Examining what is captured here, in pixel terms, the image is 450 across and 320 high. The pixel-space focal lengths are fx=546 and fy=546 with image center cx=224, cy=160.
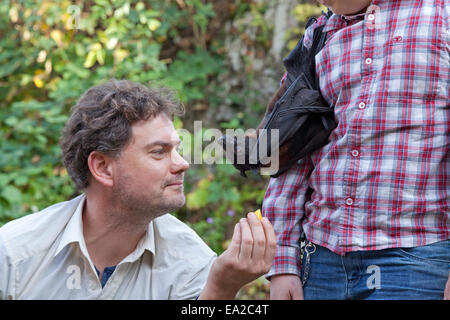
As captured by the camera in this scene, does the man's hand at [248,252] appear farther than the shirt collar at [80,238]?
No

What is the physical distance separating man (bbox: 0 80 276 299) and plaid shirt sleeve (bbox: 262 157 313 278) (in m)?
0.26

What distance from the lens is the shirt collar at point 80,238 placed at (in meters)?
1.91

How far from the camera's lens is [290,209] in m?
1.85

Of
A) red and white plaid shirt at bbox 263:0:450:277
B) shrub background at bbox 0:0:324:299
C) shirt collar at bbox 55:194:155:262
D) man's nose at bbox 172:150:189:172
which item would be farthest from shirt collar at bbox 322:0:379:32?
shrub background at bbox 0:0:324:299

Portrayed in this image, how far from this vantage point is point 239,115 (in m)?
4.84

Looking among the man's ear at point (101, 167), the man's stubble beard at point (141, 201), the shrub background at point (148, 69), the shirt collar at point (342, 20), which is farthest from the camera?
the shrub background at point (148, 69)

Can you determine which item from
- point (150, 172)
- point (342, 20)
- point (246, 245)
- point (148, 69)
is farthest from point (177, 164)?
point (148, 69)

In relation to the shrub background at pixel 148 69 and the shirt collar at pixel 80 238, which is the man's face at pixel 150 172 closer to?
the shirt collar at pixel 80 238

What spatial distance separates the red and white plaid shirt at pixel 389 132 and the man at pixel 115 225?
0.52 metres

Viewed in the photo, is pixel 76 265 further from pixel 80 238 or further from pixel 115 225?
pixel 115 225

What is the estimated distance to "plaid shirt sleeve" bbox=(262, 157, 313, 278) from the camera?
1.84 metres

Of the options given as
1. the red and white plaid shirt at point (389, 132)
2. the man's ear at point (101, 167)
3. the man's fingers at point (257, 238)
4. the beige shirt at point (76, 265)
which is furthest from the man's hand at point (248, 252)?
the man's ear at point (101, 167)

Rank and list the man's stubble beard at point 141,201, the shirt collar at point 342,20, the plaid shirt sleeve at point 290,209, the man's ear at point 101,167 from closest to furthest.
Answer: the shirt collar at point 342,20
the plaid shirt sleeve at point 290,209
the man's stubble beard at point 141,201
the man's ear at point 101,167

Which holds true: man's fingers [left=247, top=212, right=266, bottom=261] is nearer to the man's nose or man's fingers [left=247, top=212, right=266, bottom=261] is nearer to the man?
the man
